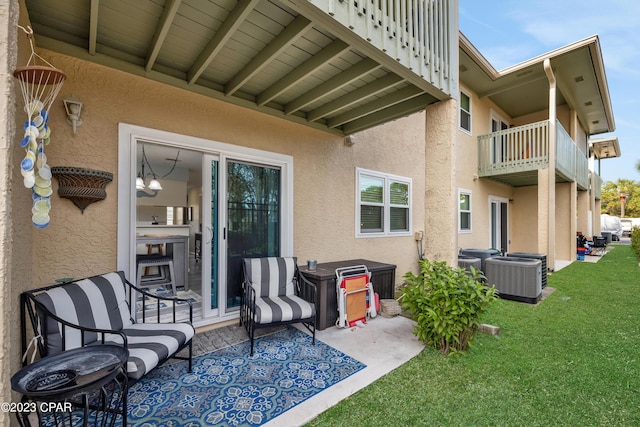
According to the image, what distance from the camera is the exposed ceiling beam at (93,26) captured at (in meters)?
2.22

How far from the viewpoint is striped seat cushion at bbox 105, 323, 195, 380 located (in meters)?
2.04

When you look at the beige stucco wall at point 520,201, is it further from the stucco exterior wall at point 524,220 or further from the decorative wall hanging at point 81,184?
the decorative wall hanging at point 81,184

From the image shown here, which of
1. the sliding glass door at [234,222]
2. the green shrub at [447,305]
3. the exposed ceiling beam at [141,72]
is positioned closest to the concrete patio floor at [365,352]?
the green shrub at [447,305]

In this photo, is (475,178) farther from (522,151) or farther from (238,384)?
(238,384)

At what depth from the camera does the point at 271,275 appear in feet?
12.5

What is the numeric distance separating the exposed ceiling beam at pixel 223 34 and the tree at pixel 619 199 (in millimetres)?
39722

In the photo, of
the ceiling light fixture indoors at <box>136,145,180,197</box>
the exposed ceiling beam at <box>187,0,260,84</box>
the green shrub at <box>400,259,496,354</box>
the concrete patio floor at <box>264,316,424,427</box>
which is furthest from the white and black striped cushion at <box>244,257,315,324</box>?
the ceiling light fixture indoors at <box>136,145,180,197</box>

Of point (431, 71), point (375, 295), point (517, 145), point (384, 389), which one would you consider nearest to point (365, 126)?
point (431, 71)

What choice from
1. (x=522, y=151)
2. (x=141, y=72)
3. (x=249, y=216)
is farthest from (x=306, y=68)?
(x=522, y=151)

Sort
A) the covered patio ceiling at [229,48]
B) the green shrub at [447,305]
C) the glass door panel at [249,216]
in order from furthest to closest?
the glass door panel at [249,216], the green shrub at [447,305], the covered patio ceiling at [229,48]

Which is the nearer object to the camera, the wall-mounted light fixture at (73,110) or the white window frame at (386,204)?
the wall-mounted light fixture at (73,110)

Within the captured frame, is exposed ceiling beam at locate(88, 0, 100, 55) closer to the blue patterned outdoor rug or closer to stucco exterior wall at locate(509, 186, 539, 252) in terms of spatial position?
the blue patterned outdoor rug

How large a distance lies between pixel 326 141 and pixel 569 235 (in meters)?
10.4

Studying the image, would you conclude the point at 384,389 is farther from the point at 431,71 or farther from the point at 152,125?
the point at 152,125
